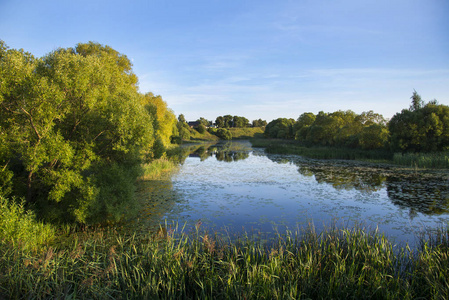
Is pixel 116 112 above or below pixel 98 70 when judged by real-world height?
below

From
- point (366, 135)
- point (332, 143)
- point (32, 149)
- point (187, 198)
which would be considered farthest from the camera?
point (332, 143)

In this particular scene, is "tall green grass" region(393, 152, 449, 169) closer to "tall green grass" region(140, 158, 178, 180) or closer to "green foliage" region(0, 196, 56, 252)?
"tall green grass" region(140, 158, 178, 180)

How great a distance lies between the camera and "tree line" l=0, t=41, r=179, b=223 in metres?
8.19

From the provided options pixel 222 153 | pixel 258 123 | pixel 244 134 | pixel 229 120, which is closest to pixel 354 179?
pixel 222 153

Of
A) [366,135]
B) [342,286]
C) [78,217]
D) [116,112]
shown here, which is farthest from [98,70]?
[366,135]

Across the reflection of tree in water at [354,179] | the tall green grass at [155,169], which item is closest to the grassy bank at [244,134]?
the tall green grass at [155,169]

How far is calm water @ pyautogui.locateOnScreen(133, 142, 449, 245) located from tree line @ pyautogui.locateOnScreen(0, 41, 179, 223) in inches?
98.7

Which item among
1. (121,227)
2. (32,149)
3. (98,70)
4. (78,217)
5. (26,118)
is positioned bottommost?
(121,227)

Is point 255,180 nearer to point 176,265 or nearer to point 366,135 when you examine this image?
point 176,265

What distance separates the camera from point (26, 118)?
8.51 m

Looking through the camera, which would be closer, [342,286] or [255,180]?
[342,286]

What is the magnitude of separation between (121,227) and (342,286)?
825 cm

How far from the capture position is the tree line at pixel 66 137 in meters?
8.19

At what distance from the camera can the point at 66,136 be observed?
10180 mm
